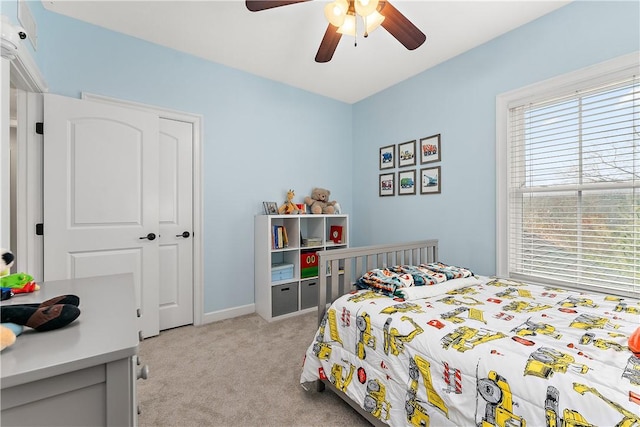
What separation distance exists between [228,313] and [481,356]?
2.54 m

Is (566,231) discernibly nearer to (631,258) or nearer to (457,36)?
(631,258)

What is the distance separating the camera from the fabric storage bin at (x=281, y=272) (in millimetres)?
3068

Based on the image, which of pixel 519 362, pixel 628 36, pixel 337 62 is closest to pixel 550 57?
pixel 628 36

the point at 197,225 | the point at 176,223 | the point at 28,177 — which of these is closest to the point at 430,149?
the point at 197,225

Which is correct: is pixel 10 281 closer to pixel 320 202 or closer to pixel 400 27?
pixel 400 27

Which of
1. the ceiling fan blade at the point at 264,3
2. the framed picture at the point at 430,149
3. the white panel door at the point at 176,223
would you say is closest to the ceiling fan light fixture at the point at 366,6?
the ceiling fan blade at the point at 264,3

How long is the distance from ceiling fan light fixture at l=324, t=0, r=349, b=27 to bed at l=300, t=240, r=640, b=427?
4.53 feet

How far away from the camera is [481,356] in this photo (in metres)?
1.09

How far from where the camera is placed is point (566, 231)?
2.18 meters

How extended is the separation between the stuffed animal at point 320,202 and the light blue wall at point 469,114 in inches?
21.3

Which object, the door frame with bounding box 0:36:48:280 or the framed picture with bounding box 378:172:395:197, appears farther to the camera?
the framed picture with bounding box 378:172:395:197

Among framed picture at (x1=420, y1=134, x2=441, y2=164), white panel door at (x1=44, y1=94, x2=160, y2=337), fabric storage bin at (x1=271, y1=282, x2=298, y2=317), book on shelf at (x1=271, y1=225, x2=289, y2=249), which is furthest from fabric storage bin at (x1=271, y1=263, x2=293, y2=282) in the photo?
framed picture at (x1=420, y1=134, x2=441, y2=164)

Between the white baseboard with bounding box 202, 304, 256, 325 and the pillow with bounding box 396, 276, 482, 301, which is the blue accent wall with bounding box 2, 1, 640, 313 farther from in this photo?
the pillow with bounding box 396, 276, 482, 301

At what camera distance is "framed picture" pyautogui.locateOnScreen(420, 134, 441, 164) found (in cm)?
295
